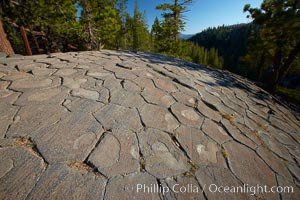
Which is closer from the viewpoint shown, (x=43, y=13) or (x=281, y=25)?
(x=281, y=25)

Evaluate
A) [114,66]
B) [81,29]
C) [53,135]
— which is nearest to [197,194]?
[53,135]

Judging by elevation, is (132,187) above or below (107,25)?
below

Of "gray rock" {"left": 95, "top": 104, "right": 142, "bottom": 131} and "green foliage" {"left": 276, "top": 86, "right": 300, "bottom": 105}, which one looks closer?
"gray rock" {"left": 95, "top": 104, "right": 142, "bottom": 131}

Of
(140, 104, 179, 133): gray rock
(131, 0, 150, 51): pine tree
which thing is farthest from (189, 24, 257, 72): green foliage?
(140, 104, 179, 133): gray rock

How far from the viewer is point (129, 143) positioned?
1652 mm

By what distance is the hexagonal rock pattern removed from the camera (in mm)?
1280

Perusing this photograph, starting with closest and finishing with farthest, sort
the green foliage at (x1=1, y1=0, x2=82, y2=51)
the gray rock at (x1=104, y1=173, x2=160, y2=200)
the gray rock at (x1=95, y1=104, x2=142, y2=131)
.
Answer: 1. the gray rock at (x1=104, y1=173, x2=160, y2=200)
2. the gray rock at (x1=95, y1=104, x2=142, y2=131)
3. the green foliage at (x1=1, y1=0, x2=82, y2=51)

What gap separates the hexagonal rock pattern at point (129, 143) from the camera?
128 cm

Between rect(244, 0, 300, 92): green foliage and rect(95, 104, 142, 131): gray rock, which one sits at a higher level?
rect(244, 0, 300, 92): green foliage

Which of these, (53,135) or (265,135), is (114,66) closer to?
(53,135)

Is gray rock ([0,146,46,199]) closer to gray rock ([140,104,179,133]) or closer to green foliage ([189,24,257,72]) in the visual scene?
gray rock ([140,104,179,133])

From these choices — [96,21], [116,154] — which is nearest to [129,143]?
[116,154]

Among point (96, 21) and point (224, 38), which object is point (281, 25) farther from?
point (224, 38)

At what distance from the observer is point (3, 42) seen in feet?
16.0
